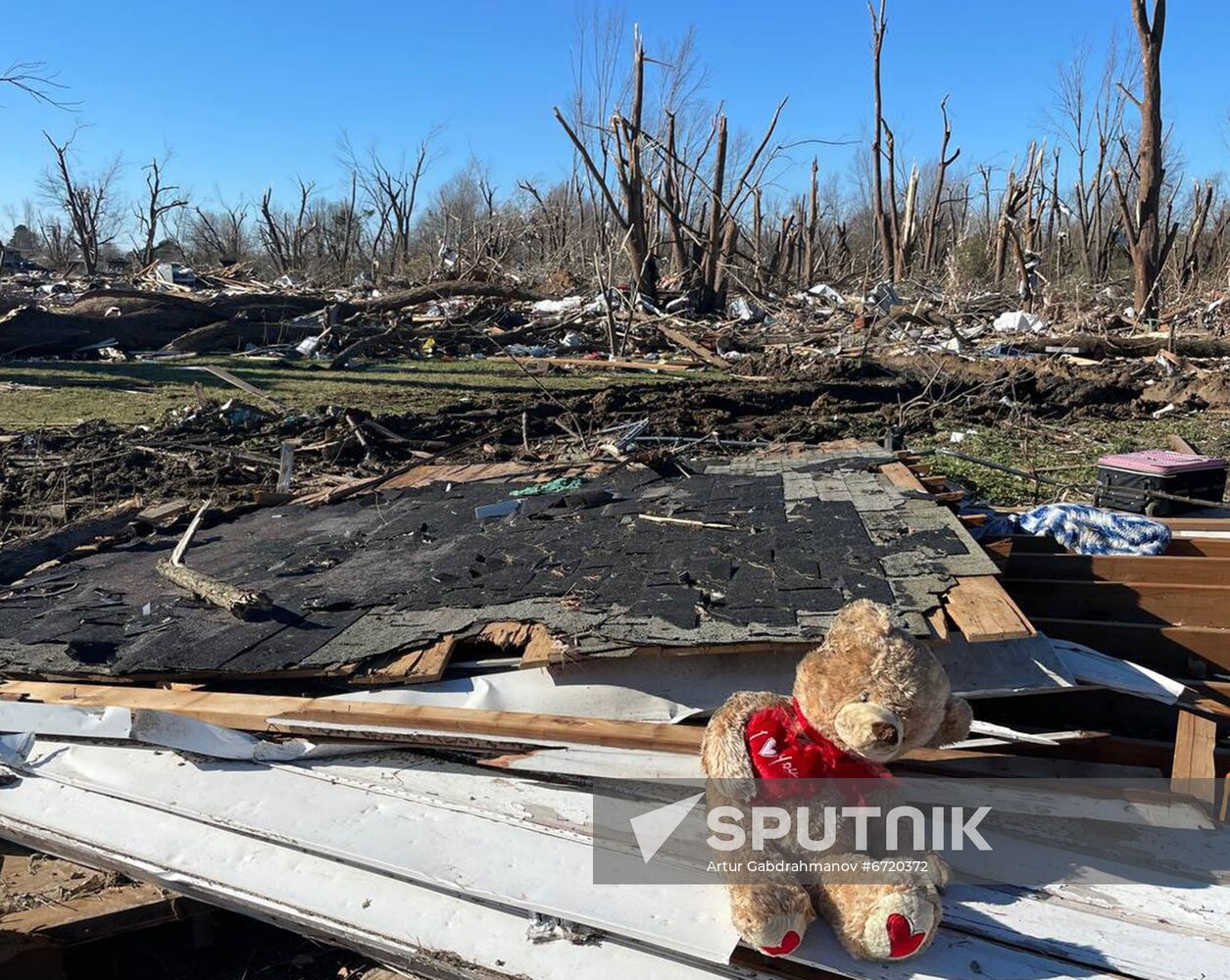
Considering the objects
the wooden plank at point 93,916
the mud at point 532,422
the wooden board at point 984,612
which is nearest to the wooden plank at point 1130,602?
the wooden board at point 984,612

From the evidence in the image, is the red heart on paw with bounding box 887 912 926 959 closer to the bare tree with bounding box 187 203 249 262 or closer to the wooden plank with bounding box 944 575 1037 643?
the wooden plank with bounding box 944 575 1037 643

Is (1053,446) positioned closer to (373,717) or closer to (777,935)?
(373,717)

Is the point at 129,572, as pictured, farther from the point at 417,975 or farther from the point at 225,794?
the point at 417,975

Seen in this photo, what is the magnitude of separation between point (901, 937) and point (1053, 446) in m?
7.92

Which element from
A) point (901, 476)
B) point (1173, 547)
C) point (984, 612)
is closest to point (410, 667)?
point (984, 612)

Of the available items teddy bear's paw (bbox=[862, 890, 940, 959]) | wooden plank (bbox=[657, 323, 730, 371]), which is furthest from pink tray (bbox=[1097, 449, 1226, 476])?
wooden plank (bbox=[657, 323, 730, 371])

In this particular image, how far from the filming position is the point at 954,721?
209cm

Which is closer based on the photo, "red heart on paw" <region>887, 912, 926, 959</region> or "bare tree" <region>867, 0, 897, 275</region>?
"red heart on paw" <region>887, 912, 926, 959</region>

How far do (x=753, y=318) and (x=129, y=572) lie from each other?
1766 cm

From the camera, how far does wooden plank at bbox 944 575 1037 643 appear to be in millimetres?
2691

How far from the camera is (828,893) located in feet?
6.66

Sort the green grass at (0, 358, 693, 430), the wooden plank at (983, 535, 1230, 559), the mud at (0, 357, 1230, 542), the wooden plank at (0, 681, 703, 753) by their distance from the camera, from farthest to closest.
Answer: the green grass at (0, 358, 693, 430) → the mud at (0, 357, 1230, 542) → the wooden plank at (983, 535, 1230, 559) → the wooden plank at (0, 681, 703, 753)

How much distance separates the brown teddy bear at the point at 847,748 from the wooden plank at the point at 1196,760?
2.73ft

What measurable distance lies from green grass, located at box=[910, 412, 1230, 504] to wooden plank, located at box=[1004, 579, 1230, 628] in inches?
120
